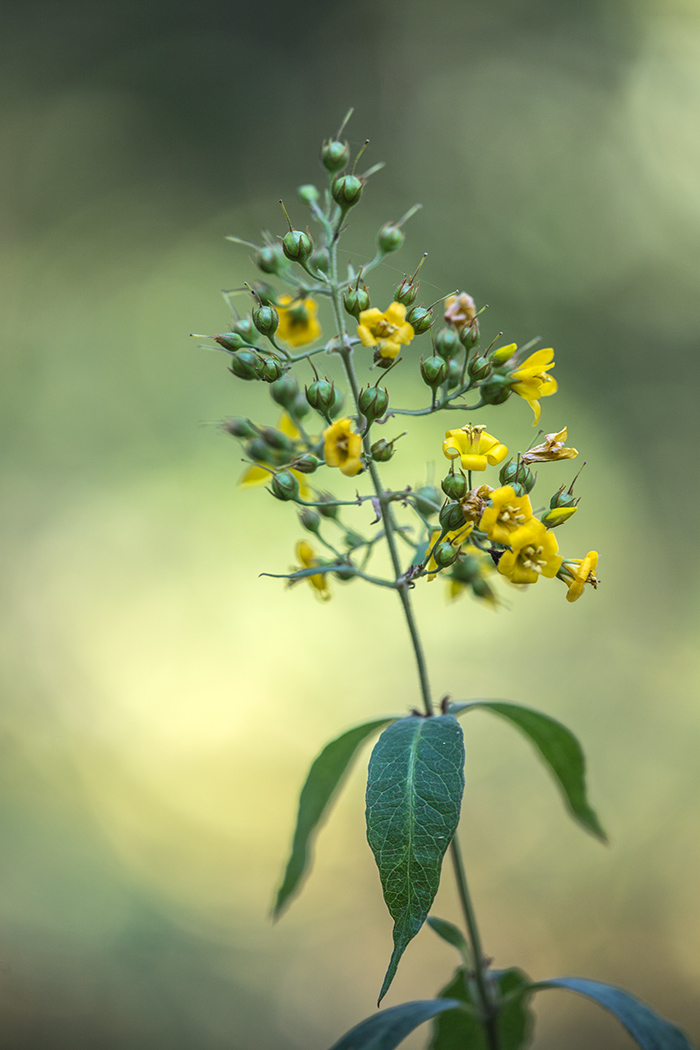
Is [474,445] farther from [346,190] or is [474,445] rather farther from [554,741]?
[554,741]

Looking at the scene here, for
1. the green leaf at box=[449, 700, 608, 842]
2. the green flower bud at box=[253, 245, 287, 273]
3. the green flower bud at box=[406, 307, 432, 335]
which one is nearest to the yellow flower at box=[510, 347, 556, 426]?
the green flower bud at box=[406, 307, 432, 335]

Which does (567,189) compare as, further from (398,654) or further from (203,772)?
(203,772)

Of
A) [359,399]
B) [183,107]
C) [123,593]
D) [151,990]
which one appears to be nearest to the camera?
[359,399]

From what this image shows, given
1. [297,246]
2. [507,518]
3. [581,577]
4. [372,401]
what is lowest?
[581,577]

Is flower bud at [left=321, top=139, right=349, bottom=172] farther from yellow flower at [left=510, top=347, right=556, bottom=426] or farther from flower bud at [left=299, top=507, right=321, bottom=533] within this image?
flower bud at [left=299, top=507, right=321, bottom=533]

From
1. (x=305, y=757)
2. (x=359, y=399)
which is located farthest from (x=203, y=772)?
(x=359, y=399)

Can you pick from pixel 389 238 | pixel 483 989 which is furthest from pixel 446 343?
pixel 483 989

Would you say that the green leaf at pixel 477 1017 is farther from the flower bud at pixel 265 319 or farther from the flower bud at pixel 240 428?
the flower bud at pixel 265 319

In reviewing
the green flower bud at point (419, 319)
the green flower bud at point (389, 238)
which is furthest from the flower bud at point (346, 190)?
the green flower bud at point (419, 319)
